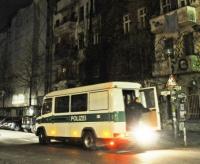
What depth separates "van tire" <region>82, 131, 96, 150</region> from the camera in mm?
15023

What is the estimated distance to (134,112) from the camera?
47.2 feet

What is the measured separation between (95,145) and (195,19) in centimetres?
1418

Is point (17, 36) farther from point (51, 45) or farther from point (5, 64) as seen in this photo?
point (51, 45)

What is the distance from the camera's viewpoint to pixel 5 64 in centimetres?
5475

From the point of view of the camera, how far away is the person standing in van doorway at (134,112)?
1438cm

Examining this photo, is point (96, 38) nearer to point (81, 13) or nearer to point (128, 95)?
point (81, 13)

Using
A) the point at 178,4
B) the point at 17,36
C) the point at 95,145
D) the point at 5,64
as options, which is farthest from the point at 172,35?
the point at 5,64

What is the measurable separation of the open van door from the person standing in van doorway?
0.28 meters

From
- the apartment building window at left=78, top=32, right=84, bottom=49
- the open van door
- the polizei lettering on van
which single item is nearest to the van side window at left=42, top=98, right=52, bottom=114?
the polizei lettering on van

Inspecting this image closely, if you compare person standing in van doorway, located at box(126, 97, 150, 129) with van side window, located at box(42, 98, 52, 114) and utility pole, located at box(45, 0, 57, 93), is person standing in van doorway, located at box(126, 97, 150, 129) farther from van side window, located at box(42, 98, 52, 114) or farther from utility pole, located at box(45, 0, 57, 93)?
utility pole, located at box(45, 0, 57, 93)

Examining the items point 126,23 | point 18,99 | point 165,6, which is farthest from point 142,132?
point 18,99

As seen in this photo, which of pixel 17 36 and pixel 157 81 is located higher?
A: pixel 17 36

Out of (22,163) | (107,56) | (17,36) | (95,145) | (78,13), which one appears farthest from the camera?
(17,36)

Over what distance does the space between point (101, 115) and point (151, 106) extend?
253 centimetres
